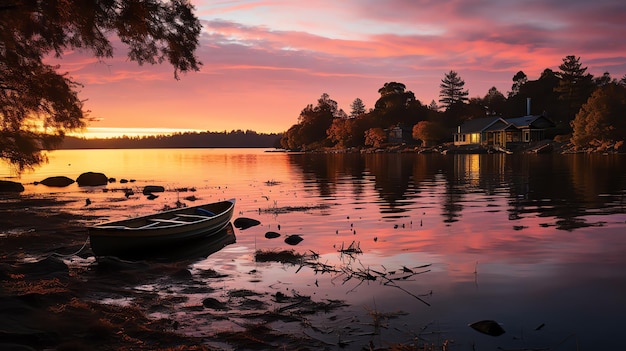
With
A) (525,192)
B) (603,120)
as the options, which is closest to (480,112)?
(603,120)

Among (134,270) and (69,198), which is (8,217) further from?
(134,270)

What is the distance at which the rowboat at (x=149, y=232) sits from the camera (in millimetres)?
14914

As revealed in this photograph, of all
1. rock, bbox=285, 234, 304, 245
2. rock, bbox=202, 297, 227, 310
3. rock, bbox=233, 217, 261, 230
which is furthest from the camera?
rock, bbox=233, 217, 261, 230

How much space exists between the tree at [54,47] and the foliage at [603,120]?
97504 millimetres

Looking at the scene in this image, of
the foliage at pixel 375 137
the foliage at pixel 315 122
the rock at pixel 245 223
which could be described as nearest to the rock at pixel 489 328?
the rock at pixel 245 223

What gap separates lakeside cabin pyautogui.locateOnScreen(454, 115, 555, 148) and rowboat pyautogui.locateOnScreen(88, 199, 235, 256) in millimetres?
103964

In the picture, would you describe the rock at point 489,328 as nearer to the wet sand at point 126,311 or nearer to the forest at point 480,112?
the wet sand at point 126,311

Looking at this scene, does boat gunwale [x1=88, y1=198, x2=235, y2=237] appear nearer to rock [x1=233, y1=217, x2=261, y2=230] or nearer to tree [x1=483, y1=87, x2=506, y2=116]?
rock [x1=233, y1=217, x2=261, y2=230]

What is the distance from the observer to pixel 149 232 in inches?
623

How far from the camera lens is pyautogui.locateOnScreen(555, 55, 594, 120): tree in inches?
4946

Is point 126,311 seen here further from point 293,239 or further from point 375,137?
point 375,137

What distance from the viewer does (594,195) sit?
3303 centimetres

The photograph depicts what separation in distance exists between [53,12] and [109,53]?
2.90 metres

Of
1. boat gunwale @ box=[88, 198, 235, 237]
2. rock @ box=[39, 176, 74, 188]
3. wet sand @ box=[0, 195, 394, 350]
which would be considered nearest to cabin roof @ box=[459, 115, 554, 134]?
rock @ box=[39, 176, 74, 188]
